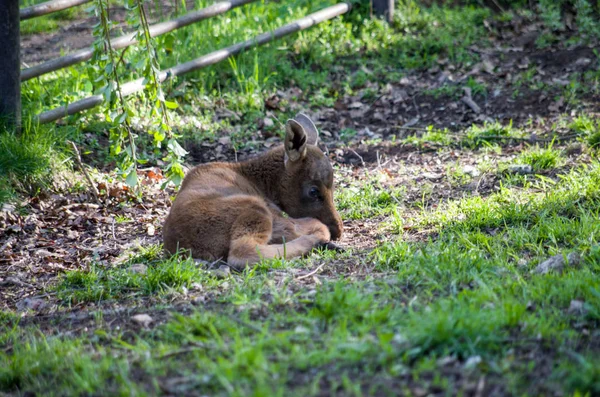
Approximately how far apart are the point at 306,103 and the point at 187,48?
1.90 metres

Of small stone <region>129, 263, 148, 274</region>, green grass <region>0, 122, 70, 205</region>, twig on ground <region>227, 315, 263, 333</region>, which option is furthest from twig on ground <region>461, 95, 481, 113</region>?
twig on ground <region>227, 315, 263, 333</region>

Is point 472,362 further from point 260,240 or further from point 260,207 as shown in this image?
point 260,207

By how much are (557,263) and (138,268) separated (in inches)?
123

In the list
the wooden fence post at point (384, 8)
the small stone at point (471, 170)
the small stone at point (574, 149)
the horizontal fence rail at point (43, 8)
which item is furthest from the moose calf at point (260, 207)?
the wooden fence post at point (384, 8)

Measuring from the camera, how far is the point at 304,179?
679 cm

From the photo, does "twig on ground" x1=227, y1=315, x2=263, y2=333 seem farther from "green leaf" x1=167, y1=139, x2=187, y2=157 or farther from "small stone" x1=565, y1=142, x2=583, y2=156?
"small stone" x1=565, y1=142, x2=583, y2=156

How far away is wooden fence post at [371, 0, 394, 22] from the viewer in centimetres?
1230

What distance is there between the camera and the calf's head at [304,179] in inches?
263

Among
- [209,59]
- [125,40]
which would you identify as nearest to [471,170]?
[209,59]

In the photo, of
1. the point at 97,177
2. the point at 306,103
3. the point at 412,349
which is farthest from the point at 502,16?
the point at 412,349

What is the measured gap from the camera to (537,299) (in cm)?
428

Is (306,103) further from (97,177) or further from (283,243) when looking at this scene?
(283,243)

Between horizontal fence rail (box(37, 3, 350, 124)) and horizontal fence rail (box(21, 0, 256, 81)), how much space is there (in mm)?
491

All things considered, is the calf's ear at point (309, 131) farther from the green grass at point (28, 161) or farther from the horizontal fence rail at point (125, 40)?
the green grass at point (28, 161)
